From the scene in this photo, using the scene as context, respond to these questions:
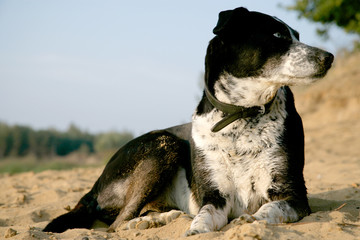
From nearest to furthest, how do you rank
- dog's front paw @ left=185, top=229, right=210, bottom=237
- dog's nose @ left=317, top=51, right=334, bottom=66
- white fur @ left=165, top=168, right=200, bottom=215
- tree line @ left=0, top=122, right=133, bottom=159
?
dog's front paw @ left=185, top=229, right=210, bottom=237
dog's nose @ left=317, top=51, right=334, bottom=66
white fur @ left=165, top=168, right=200, bottom=215
tree line @ left=0, top=122, right=133, bottom=159

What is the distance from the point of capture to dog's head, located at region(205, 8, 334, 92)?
322 cm

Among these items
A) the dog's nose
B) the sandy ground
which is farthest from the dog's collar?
the sandy ground

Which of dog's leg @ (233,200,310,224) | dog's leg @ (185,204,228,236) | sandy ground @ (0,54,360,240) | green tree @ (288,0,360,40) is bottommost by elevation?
sandy ground @ (0,54,360,240)

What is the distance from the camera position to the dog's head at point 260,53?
10.6 ft

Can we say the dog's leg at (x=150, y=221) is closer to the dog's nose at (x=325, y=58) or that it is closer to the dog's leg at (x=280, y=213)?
the dog's leg at (x=280, y=213)

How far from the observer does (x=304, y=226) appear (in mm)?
2738

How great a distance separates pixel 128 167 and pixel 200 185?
0.90m

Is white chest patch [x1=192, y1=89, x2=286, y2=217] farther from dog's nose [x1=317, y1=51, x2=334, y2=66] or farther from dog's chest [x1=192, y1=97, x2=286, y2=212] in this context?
dog's nose [x1=317, y1=51, x2=334, y2=66]

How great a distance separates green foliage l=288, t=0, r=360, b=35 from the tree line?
8363mm

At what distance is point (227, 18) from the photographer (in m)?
3.33

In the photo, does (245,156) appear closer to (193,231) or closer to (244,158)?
(244,158)

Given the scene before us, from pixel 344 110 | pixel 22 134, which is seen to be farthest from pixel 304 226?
pixel 22 134

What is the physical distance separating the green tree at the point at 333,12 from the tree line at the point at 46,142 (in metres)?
8.36

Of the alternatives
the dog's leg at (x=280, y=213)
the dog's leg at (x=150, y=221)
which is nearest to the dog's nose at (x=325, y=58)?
the dog's leg at (x=280, y=213)
